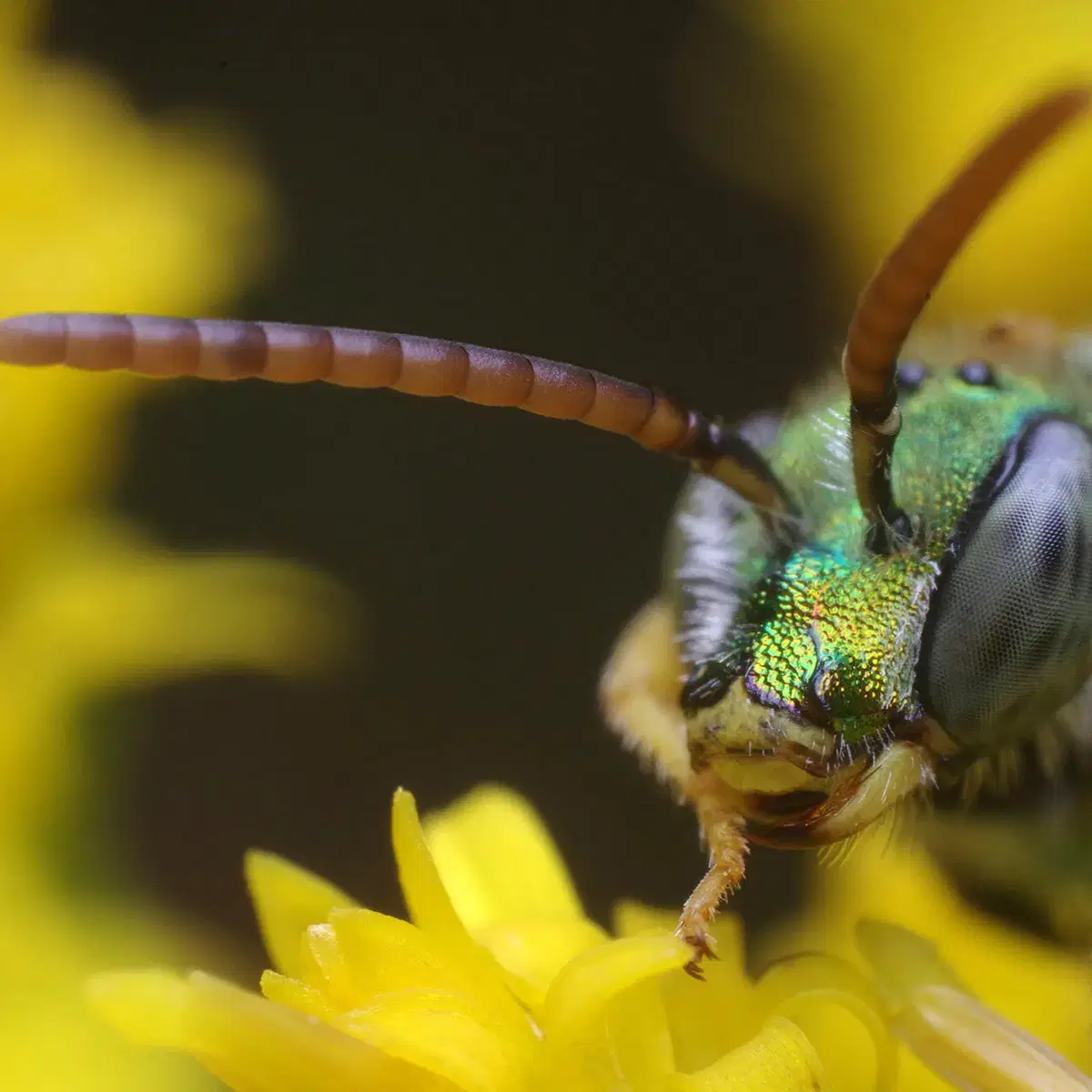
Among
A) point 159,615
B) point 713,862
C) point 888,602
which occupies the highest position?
point 888,602

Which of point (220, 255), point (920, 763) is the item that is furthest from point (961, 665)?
point (220, 255)

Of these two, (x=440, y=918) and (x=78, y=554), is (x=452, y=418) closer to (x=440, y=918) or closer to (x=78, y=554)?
(x=78, y=554)

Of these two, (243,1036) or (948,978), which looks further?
(948,978)

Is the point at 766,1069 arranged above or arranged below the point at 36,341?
below

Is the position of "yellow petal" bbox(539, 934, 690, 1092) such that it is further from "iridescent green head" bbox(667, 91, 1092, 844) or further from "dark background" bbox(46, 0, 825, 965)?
"dark background" bbox(46, 0, 825, 965)

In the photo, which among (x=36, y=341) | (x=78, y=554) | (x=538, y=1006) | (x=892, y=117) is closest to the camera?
(x=36, y=341)

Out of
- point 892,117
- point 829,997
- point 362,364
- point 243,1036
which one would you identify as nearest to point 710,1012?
point 829,997

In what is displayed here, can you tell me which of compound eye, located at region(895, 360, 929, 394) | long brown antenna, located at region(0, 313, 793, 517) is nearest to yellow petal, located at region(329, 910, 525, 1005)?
long brown antenna, located at region(0, 313, 793, 517)
